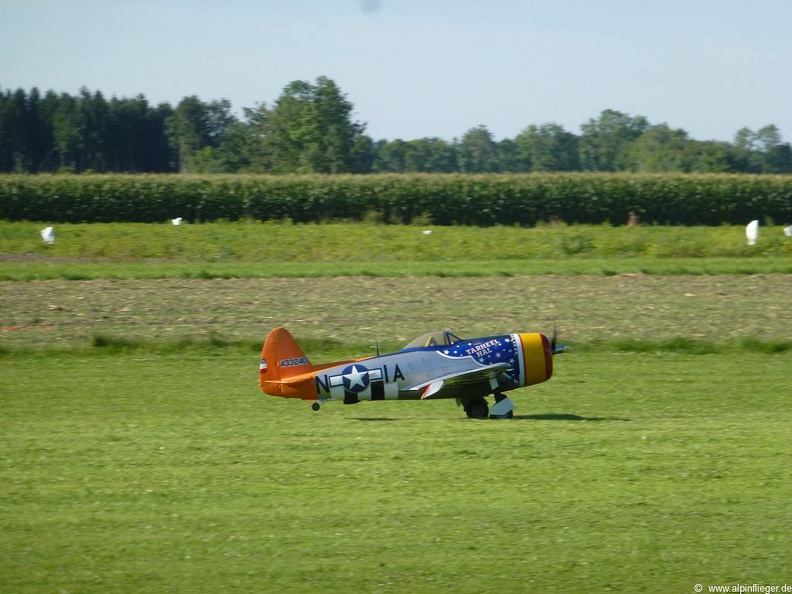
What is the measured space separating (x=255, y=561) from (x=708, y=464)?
5.43 meters

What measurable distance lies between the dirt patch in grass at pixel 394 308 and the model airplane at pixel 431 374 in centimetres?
608

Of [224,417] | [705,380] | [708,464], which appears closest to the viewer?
[708,464]

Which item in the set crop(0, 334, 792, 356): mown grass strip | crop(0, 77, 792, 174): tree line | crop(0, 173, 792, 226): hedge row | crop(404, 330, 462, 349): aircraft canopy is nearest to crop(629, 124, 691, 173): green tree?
crop(0, 77, 792, 174): tree line

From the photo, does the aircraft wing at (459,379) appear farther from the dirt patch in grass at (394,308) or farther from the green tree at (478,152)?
the green tree at (478,152)

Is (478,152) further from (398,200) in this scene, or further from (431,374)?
(431,374)

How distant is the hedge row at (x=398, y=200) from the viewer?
51.7 m

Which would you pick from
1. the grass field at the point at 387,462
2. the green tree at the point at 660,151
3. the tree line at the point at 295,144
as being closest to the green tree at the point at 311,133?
the tree line at the point at 295,144

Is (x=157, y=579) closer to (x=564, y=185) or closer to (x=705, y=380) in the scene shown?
(x=705, y=380)

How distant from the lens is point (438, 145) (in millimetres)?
164250

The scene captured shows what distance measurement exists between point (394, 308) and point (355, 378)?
10638 mm

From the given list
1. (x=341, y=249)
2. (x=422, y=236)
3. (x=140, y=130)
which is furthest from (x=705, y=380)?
(x=140, y=130)

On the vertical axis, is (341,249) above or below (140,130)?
below

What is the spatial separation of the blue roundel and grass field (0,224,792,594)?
57 centimetres

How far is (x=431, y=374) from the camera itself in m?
13.8
